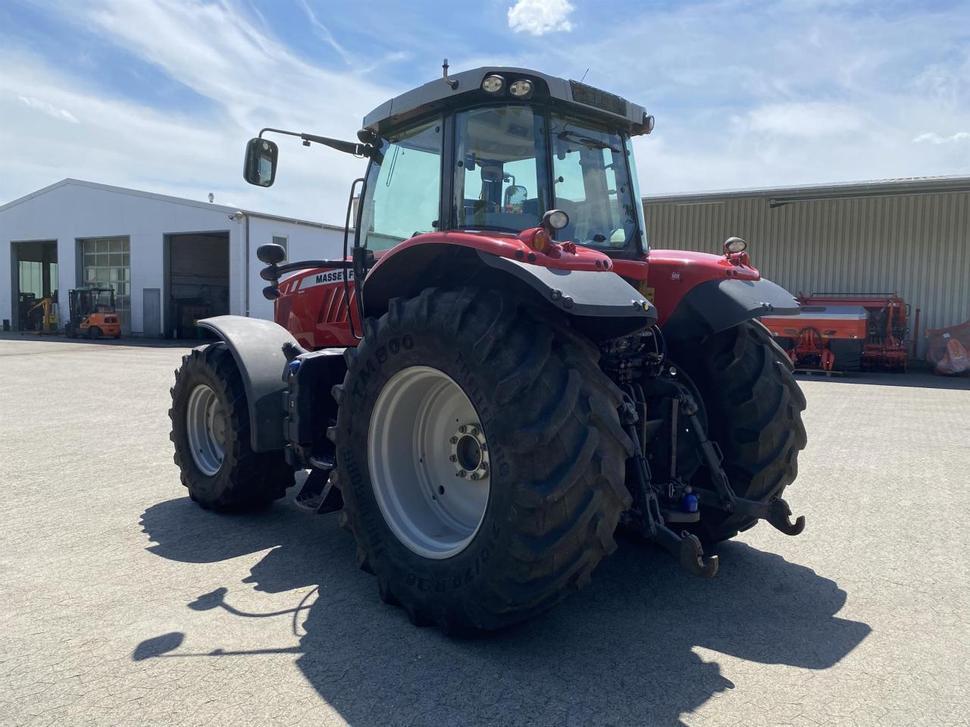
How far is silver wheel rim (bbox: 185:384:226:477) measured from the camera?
17.8 ft

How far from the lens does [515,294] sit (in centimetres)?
327

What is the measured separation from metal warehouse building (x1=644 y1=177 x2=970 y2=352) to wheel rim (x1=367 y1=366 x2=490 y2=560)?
59.8 ft

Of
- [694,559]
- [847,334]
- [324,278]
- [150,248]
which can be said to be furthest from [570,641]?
[150,248]

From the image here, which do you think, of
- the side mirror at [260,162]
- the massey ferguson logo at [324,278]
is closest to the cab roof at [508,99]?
the side mirror at [260,162]

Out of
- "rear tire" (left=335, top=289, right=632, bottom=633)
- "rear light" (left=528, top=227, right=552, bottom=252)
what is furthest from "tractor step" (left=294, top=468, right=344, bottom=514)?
"rear light" (left=528, top=227, right=552, bottom=252)

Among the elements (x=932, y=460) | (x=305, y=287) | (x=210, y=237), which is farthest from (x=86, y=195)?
(x=932, y=460)

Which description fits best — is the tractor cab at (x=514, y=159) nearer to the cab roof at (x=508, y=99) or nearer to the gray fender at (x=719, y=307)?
the cab roof at (x=508, y=99)

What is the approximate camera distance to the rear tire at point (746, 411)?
4047 millimetres

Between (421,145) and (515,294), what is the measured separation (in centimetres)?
143

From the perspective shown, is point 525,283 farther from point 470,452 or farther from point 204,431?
point 204,431

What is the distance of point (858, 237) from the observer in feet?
69.2

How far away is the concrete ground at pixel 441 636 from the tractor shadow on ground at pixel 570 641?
0.01 metres

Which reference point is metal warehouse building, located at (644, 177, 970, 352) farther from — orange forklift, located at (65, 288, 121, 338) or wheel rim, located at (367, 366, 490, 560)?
orange forklift, located at (65, 288, 121, 338)

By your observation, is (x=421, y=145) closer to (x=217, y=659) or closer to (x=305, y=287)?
(x=305, y=287)
